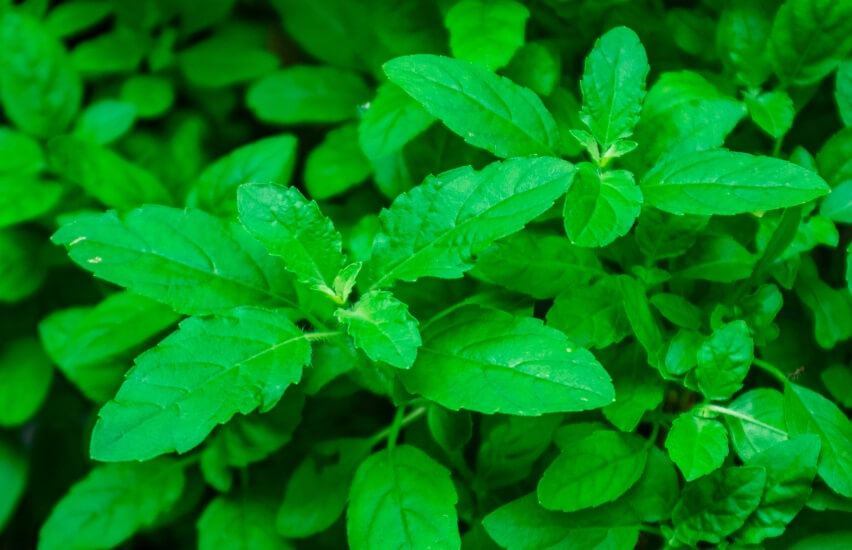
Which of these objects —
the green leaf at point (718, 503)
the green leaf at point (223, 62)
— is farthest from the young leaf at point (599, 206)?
the green leaf at point (223, 62)

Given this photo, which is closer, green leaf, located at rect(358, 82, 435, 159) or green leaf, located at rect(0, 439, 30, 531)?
green leaf, located at rect(358, 82, 435, 159)

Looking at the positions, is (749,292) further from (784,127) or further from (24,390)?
(24,390)

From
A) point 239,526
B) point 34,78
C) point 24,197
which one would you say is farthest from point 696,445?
point 34,78

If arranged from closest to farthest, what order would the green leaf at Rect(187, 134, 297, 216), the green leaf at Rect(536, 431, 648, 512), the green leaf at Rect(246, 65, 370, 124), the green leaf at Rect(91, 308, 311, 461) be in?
the green leaf at Rect(91, 308, 311, 461) < the green leaf at Rect(536, 431, 648, 512) < the green leaf at Rect(187, 134, 297, 216) < the green leaf at Rect(246, 65, 370, 124)

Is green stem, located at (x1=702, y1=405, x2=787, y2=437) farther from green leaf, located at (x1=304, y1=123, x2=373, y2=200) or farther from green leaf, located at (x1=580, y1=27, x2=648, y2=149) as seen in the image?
green leaf, located at (x1=304, y1=123, x2=373, y2=200)

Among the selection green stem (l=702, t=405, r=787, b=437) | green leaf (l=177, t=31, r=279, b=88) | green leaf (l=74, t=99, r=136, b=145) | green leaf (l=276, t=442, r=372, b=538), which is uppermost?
green leaf (l=177, t=31, r=279, b=88)

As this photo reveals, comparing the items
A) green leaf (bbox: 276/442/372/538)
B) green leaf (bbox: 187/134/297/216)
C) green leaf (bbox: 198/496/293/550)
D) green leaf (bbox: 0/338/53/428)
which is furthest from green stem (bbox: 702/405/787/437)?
green leaf (bbox: 0/338/53/428)

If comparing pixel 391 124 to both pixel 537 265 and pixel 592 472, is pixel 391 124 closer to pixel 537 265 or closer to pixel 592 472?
pixel 537 265
